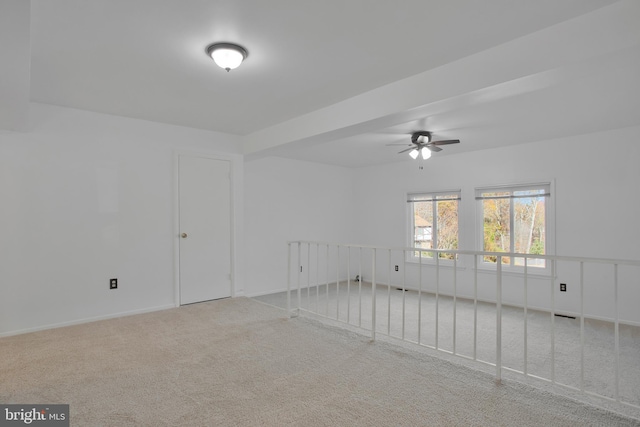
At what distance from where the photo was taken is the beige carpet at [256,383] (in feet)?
6.50

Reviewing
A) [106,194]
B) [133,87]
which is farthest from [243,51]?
[106,194]

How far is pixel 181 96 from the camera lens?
334 cm

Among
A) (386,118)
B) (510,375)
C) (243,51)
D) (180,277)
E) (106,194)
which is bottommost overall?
(510,375)

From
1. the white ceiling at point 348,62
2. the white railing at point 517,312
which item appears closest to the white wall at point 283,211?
the white railing at point 517,312

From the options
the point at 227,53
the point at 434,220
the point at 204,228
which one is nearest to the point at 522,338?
the point at 434,220

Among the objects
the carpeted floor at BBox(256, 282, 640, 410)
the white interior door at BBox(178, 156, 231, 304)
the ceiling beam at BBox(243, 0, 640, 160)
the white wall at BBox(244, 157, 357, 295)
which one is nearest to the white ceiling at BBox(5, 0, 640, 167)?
the ceiling beam at BBox(243, 0, 640, 160)

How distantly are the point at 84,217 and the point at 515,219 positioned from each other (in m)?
5.66

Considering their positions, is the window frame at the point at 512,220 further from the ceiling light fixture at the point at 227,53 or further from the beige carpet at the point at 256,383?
the ceiling light fixture at the point at 227,53

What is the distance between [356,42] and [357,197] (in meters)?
4.93

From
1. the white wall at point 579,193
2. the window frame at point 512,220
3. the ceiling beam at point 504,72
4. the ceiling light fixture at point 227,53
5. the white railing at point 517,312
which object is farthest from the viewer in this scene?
the window frame at point 512,220

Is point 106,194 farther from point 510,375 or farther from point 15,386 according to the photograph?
point 510,375

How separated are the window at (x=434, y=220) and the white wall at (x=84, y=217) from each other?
398 centimetres

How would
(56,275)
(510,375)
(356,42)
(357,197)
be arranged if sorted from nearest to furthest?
(356,42) < (510,375) < (56,275) < (357,197)

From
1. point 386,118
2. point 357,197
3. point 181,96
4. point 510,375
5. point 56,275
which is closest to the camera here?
point 510,375
